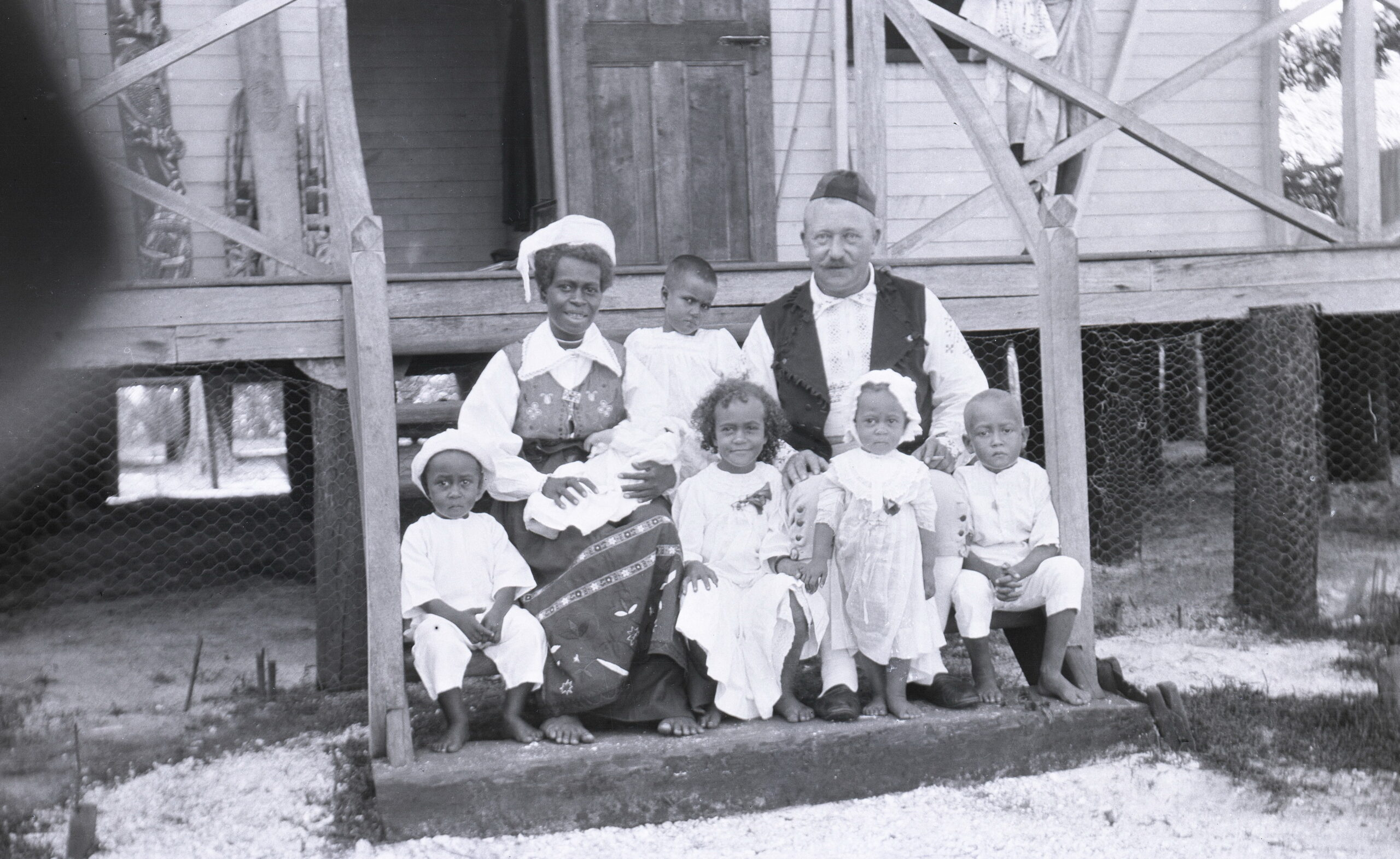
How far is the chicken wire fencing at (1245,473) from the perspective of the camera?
19.4 feet

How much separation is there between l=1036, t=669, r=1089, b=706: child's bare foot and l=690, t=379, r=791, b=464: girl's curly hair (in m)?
1.03

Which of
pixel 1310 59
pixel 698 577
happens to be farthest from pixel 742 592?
pixel 1310 59

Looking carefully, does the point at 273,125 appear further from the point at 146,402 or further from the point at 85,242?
the point at 146,402

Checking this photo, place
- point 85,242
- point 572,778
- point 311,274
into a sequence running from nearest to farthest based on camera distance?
1. point 572,778
2. point 311,274
3. point 85,242

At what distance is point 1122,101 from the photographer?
7.30 metres

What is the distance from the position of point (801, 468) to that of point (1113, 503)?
4.03 m

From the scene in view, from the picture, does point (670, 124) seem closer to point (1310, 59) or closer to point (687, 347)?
point (687, 347)

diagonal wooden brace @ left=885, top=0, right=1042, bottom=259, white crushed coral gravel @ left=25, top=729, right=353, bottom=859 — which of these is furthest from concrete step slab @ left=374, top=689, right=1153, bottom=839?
diagonal wooden brace @ left=885, top=0, right=1042, bottom=259

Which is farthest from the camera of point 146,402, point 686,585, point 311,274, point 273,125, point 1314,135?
point 146,402

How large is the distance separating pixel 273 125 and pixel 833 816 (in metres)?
4.14

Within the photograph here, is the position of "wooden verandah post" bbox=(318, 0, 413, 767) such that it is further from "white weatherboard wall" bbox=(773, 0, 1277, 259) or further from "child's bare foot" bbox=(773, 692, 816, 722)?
"white weatherboard wall" bbox=(773, 0, 1277, 259)

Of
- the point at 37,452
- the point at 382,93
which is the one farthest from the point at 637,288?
the point at 382,93

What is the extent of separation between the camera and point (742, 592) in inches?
147

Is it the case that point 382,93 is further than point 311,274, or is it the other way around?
point 382,93
